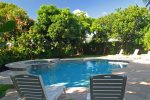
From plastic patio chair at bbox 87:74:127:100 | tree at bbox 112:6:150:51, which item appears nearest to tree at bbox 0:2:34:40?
tree at bbox 112:6:150:51

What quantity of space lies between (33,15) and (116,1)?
11.8 meters

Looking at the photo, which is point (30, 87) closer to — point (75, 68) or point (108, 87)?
point (108, 87)

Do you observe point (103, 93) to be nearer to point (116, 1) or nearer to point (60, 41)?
point (60, 41)

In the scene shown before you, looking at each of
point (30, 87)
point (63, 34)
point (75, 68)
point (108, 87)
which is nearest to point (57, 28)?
point (63, 34)

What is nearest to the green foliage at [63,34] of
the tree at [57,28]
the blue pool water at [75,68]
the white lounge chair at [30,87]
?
the tree at [57,28]

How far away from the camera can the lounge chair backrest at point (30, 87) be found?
233 inches

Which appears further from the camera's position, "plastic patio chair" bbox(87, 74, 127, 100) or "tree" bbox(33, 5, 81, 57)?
"tree" bbox(33, 5, 81, 57)

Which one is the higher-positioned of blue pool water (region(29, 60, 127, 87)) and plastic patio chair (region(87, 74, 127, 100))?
plastic patio chair (region(87, 74, 127, 100))

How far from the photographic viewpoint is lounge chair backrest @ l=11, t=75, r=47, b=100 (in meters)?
5.92

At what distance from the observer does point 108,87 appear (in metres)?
5.63

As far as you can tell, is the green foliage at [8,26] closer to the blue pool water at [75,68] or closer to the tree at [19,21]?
the blue pool water at [75,68]

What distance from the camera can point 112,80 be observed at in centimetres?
555

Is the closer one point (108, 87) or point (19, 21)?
point (108, 87)

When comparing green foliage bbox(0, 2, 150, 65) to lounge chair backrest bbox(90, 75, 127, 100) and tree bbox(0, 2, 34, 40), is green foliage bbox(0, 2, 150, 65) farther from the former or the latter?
lounge chair backrest bbox(90, 75, 127, 100)
